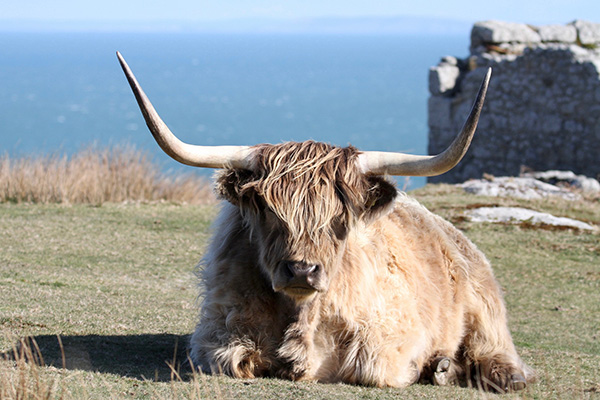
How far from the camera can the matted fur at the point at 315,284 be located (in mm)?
4266

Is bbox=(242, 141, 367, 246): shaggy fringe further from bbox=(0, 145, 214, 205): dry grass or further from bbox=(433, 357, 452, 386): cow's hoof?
bbox=(0, 145, 214, 205): dry grass

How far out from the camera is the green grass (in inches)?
161

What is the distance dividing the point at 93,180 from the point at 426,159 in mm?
8037

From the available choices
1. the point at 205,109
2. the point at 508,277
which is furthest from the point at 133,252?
the point at 205,109

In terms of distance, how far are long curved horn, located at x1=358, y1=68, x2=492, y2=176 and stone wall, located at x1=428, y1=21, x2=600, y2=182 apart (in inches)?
531

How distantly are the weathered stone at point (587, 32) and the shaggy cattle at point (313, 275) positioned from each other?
14.7 metres

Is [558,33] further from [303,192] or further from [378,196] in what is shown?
[303,192]

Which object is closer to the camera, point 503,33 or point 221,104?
point 503,33

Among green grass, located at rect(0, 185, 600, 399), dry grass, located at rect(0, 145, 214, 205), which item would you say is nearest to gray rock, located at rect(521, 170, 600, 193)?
green grass, located at rect(0, 185, 600, 399)

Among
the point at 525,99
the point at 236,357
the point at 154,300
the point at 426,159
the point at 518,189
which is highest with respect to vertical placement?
the point at 426,159

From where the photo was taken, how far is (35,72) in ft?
571

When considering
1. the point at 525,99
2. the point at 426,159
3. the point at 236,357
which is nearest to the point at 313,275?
the point at 236,357

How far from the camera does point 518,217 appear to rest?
11523 millimetres

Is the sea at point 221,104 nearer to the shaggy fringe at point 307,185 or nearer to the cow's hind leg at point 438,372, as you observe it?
the cow's hind leg at point 438,372
